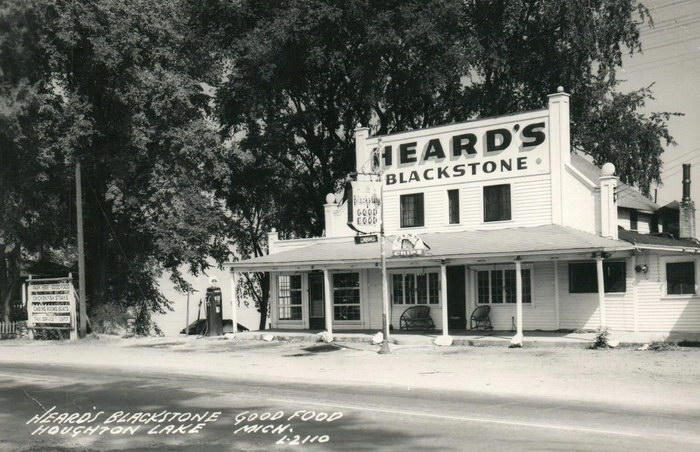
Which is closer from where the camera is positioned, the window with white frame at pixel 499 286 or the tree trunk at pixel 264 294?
the window with white frame at pixel 499 286

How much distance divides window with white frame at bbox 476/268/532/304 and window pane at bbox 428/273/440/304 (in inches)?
58.8

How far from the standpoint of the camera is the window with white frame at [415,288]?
27.8 metres

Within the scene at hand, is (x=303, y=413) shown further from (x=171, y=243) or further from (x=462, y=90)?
(x=462, y=90)

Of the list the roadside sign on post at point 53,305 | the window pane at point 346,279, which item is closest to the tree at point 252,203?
the roadside sign on post at point 53,305

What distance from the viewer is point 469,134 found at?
1083 inches

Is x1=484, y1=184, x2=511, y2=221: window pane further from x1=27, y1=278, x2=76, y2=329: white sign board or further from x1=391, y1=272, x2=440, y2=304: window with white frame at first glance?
x1=27, y1=278, x2=76, y2=329: white sign board

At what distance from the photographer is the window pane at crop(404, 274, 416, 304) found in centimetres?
2825

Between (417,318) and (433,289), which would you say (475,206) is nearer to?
(433,289)

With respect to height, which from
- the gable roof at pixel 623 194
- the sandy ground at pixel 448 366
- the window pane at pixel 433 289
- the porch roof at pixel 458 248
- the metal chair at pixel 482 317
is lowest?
the sandy ground at pixel 448 366

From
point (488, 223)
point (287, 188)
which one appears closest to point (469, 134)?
point (488, 223)

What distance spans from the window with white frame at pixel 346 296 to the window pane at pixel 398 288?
1.51 meters

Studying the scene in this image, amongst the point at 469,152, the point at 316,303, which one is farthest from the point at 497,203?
the point at 316,303

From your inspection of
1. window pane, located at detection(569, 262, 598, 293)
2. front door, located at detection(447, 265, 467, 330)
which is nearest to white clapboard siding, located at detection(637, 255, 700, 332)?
window pane, located at detection(569, 262, 598, 293)

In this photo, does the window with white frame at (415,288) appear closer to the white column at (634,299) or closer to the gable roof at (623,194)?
the white column at (634,299)
